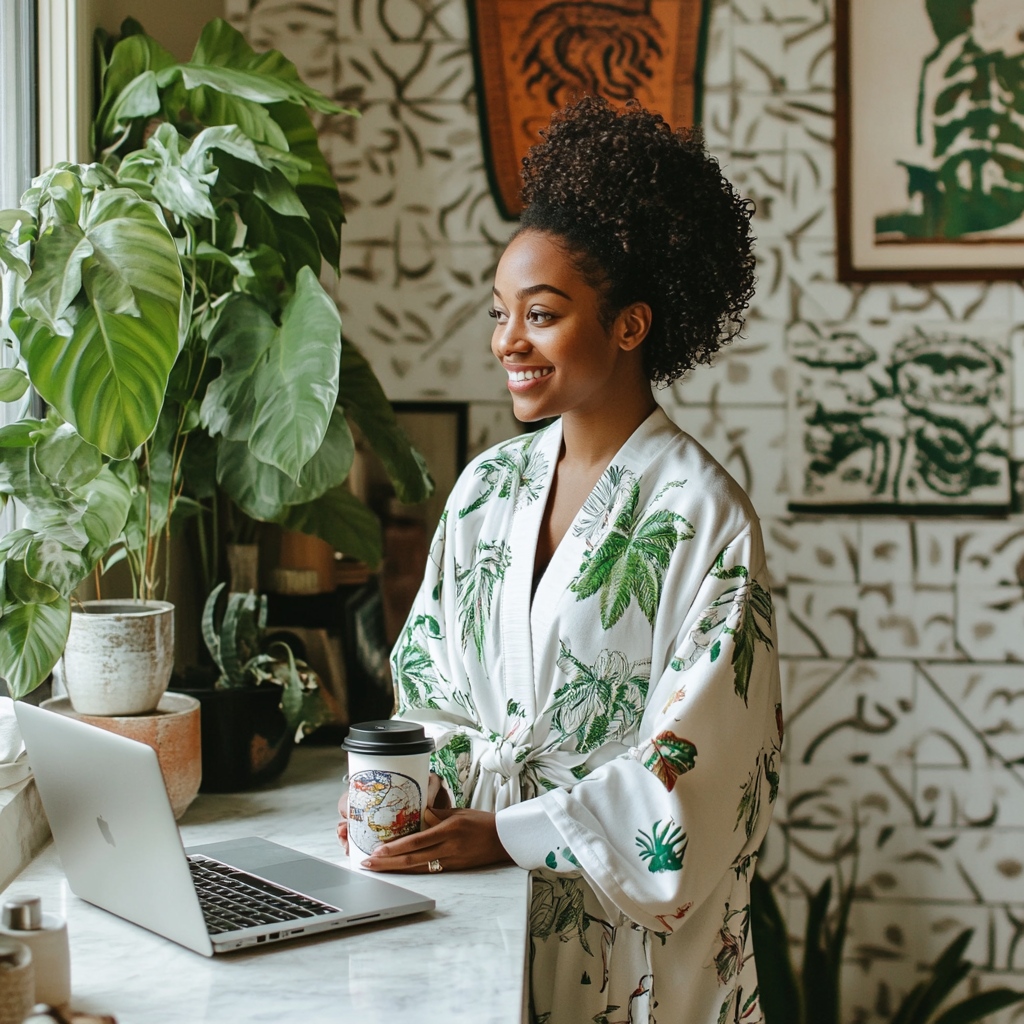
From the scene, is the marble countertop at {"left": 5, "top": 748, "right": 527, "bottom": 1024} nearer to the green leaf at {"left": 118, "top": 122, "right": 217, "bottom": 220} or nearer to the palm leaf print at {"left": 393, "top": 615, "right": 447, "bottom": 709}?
the palm leaf print at {"left": 393, "top": 615, "right": 447, "bottom": 709}

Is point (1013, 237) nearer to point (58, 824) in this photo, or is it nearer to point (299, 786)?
point (299, 786)

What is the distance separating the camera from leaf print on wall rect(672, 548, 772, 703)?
1.20m

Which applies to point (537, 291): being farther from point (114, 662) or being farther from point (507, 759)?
point (114, 662)

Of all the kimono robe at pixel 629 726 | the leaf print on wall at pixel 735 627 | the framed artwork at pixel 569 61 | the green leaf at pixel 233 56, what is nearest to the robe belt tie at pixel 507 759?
the kimono robe at pixel 629 726

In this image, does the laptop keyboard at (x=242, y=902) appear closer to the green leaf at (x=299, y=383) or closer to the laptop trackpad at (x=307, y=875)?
the laptop trackpad at (x=307, y=875)

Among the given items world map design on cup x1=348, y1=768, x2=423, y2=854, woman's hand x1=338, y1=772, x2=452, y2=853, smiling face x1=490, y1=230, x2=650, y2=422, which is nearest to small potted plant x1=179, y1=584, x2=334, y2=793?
woman's hand x1=338, y1=772, x2=452, y2=853

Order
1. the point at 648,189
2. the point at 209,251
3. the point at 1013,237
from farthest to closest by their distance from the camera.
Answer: the point at 1013,237 → the point at 209,251 → the point at 648,189

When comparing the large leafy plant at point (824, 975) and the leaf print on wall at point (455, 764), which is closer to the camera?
the leaf print on wall at point (455, 764)

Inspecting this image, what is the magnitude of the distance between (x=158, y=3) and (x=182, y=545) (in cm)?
95

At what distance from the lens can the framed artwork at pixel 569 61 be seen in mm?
2211

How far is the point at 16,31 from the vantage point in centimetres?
161

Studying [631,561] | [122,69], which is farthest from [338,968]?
[122,69]

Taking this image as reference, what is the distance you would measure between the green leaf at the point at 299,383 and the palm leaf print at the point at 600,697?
39cm

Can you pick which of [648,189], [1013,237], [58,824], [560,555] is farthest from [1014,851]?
[58,824]
